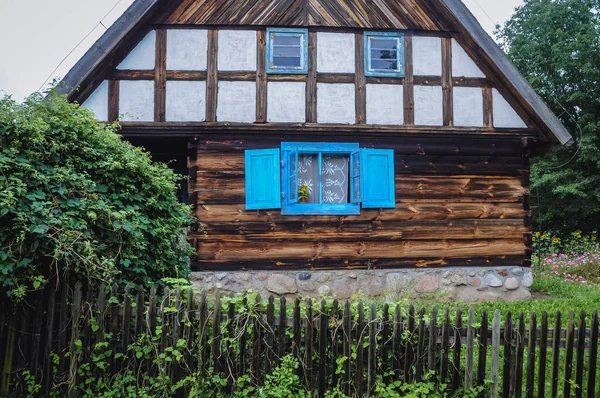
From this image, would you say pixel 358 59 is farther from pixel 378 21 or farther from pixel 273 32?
pixel 273 32

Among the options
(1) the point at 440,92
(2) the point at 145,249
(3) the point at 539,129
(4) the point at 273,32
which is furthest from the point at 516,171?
(2) the point at 145,249

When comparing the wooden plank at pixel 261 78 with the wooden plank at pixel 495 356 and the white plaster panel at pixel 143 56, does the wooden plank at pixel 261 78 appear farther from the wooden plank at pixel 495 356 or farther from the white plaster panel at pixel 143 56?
the wooden plank at pixel 495 356

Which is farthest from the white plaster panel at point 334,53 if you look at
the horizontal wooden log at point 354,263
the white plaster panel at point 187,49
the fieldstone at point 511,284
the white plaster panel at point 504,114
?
the fieldstone at point 511,284

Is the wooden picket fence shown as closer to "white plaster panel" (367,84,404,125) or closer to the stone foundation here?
the stone foundation

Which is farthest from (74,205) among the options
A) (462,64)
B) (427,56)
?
(462,64)

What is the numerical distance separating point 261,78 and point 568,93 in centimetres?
1684

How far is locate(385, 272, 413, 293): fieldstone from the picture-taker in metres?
10.9

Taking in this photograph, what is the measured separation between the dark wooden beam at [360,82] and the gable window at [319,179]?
0.63 meters

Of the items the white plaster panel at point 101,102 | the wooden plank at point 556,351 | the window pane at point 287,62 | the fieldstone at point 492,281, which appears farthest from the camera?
the fieldstone at point 492,281

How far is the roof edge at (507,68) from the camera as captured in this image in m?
10.6

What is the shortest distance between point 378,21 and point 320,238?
4410 millimetres

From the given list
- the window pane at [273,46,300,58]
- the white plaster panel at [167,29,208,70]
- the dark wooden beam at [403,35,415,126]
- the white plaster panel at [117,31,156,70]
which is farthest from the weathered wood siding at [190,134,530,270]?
the white plaster panel at [117,31,156,70]

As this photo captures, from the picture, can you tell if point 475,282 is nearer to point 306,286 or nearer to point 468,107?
point 306,286

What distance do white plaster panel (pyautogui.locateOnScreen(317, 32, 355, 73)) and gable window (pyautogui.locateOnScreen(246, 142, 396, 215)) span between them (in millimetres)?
1502
